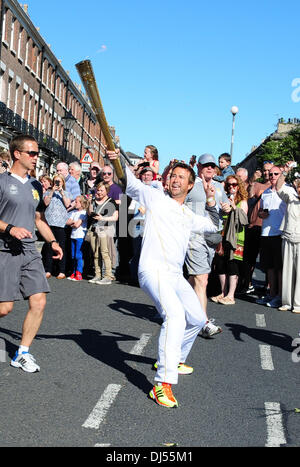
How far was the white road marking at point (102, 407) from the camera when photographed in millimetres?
4547

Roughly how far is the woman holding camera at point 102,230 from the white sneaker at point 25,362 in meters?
6.63

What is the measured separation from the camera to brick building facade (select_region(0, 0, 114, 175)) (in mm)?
40875

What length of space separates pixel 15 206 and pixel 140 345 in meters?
2.28

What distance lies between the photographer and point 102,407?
4.94 meters

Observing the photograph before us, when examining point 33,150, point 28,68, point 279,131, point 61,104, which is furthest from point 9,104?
point 279,131

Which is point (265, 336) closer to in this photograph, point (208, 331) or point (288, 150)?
point (208, 331)

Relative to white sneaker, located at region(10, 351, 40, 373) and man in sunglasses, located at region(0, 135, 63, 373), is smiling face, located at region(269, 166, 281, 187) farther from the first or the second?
white sneaker, located at region(10, 351, 40, 373)

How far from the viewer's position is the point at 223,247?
37.2 feet

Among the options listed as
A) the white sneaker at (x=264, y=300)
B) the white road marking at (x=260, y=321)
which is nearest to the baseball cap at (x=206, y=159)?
the white road marking at (x=260, y=321)

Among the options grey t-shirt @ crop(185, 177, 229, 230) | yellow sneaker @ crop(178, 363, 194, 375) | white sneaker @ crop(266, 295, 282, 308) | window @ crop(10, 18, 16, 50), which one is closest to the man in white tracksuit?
yellow sneaker @ crop(178, 363, 194, 375)

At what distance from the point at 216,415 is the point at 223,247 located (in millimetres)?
6564

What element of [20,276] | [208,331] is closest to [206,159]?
[208,331]

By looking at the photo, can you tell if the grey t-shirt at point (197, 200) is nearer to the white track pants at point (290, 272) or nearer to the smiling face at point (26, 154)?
the smiling face at point (26, 154)
